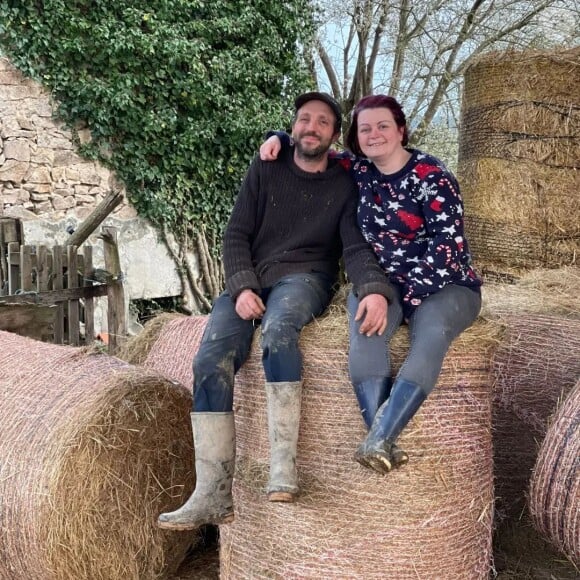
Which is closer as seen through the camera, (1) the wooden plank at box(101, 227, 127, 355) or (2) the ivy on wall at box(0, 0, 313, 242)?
(1) the wooden plank at box(101, 227, 127, 355)

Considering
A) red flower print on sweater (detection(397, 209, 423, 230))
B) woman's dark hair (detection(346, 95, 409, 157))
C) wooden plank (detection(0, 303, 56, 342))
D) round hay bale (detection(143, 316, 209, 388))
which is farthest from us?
wooden plank (detection(0, 303, 56, 342))

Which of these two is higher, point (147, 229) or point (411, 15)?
point (411, 15)

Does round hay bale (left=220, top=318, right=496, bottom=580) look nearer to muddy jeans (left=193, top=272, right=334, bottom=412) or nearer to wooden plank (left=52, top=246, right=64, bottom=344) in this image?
muddy jeans (left=193, top=272, right=334, bottom=412)

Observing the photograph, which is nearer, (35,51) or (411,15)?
(35,51)

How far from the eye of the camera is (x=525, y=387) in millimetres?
3082

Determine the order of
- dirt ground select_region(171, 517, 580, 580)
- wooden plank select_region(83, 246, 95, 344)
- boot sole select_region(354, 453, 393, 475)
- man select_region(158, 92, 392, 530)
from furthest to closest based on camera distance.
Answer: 1. wooden plank select_region(83, 246, 95, 344)
2. dirt ground select_region(171, 517, 580, 580)
3. man select_region(158, 92, 392, 530)
4. boot sole select_region(354, 453, 393, 475)

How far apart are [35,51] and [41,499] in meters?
6.28

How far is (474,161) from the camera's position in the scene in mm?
4980

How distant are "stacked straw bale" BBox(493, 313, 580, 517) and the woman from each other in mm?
834

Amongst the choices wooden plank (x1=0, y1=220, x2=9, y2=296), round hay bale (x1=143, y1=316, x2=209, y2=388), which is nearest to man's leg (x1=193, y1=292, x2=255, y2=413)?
round hay bale (x1=143, y1=316, x2=209, y2=388)

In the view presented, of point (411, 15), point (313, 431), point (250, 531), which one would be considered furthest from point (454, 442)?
point (411, 15)

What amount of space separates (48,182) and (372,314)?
21.1 feet

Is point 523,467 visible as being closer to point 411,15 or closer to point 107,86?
point 107,86

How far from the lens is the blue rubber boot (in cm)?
213
